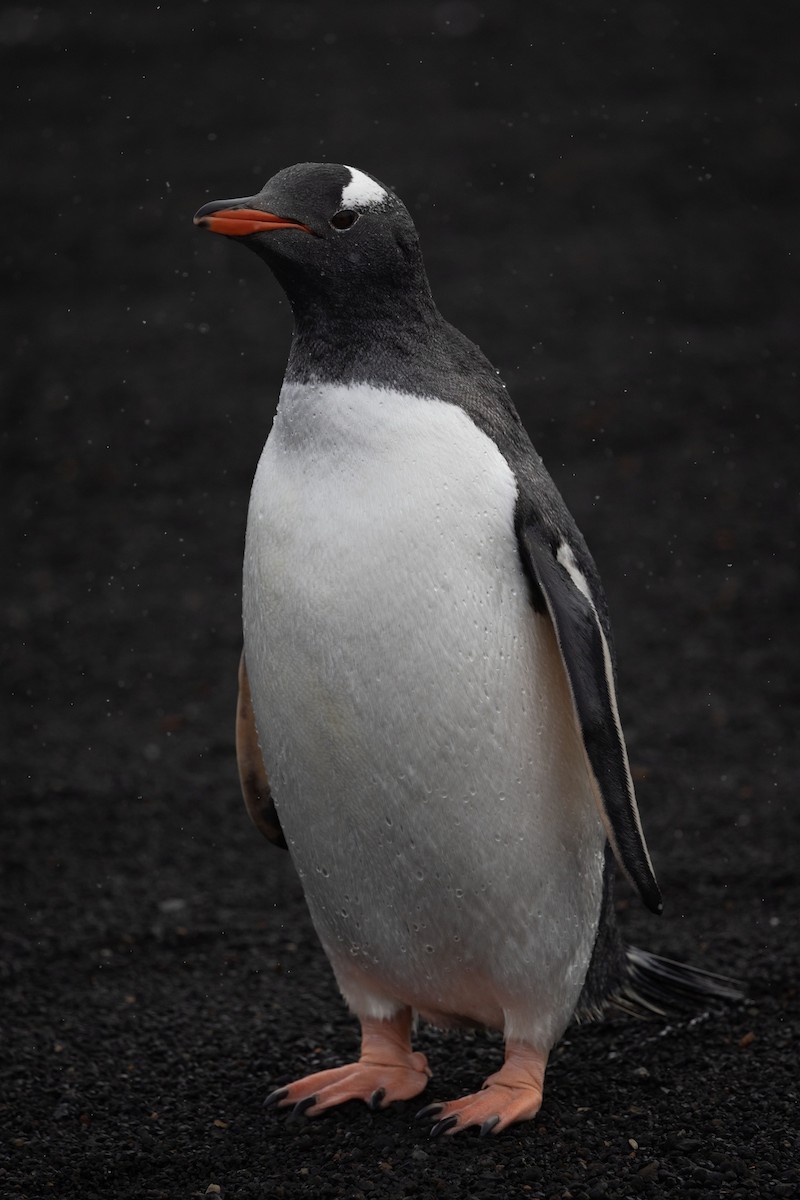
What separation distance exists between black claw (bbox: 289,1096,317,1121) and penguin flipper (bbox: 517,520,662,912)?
816mm

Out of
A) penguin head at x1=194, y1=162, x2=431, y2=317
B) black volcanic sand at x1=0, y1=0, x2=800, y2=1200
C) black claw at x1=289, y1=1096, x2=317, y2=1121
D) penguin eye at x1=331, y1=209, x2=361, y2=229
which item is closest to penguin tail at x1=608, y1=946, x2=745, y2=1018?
black volcanic sand at x1=0, y1=0, x2=800, y2=1200

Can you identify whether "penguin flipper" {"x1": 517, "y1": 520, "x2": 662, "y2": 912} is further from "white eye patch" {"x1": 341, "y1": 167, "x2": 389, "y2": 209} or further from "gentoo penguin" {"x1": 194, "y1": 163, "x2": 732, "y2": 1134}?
"white eye patch" {"x1": 341, "y1": 167, "x2": 389, "y2": 209}

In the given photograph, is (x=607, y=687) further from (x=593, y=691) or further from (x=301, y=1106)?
(x=301, y=1106)

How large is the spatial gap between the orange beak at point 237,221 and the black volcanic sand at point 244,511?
172 cm

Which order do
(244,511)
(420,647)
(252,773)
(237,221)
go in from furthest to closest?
(244,511)
(252,773)
(420,647)
(237,221)

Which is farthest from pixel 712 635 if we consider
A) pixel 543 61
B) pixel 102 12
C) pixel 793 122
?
pixel 102 12

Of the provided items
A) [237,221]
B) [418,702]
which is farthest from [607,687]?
[237,221]

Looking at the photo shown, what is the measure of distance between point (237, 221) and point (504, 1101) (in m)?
1.72

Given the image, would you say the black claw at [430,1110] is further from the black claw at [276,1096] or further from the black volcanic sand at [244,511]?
the black claw at [276,1096]

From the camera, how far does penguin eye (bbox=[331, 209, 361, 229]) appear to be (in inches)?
105

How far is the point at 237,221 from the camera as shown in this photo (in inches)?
102

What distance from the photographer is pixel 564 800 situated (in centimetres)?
287

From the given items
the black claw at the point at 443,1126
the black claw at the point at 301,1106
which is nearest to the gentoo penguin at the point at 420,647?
the black claw at the point at 443,1126

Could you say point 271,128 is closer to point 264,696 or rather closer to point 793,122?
point 793,122
